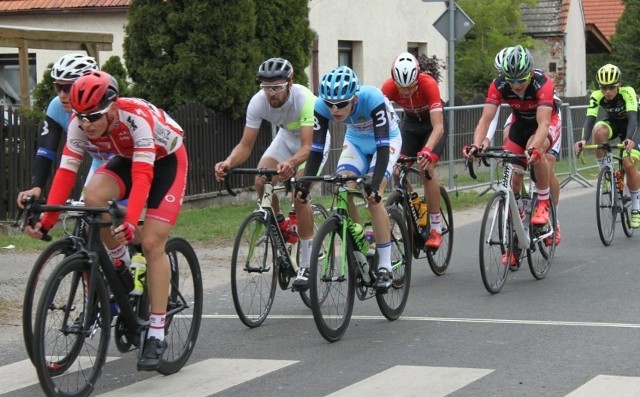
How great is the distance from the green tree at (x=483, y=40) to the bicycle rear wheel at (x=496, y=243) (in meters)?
24.3

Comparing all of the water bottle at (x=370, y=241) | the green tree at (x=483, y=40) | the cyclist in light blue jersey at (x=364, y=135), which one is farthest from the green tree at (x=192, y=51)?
the green tree at (x=483, y=40)

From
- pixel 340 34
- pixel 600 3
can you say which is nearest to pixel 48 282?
pixel 340 34

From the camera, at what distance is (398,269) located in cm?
965

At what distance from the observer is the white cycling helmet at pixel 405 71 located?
35.5ft

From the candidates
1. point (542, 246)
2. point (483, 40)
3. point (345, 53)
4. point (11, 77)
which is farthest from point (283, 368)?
point (483, 40)

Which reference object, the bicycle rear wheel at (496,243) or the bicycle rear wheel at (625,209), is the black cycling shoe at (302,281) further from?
the bicycle rear wheel at (625,209)

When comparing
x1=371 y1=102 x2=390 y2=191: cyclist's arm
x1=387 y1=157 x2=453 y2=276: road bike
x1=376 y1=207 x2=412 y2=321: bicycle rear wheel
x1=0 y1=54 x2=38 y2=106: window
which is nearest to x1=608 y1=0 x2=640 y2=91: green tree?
x1=0 y1=54 x2=38 y2=106: window

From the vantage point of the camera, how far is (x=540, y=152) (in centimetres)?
1079

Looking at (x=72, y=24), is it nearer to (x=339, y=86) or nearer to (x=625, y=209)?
(x=625, y=209)

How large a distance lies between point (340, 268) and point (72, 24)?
1700cm

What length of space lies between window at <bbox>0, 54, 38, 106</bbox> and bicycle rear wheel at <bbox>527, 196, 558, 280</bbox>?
1613 cm

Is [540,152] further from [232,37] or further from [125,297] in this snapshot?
[232,37]

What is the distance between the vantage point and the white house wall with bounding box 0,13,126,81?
Result: 24.2m

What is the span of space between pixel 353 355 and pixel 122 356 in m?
1.49
